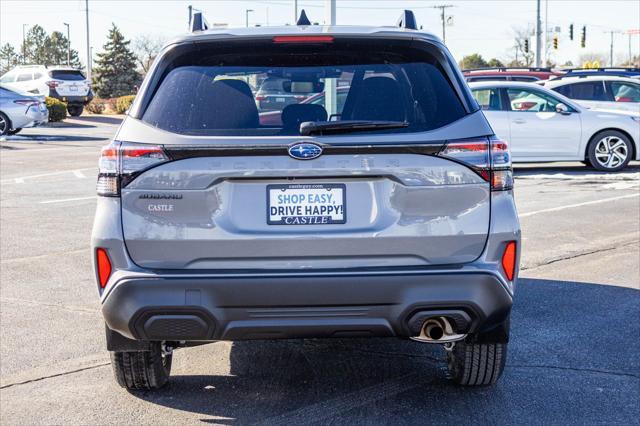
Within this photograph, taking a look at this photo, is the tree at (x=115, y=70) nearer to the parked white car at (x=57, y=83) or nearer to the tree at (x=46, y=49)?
the tree at (x=46, y=49)

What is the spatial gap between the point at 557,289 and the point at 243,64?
395cm

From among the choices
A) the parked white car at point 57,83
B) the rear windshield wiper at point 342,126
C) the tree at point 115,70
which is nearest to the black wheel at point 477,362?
the rear windshield wiper at point 342,126

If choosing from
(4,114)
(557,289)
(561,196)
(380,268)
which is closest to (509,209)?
(380,268)

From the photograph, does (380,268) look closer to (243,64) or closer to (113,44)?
(243,64)

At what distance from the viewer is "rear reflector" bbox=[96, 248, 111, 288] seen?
4.05 m

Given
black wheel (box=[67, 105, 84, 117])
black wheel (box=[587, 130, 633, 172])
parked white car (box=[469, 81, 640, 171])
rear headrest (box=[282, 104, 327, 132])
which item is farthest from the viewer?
black wheel (box=[67, 105, 84, 117])

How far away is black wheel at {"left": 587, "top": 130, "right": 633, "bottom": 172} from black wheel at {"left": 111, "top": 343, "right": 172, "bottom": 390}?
1325cm

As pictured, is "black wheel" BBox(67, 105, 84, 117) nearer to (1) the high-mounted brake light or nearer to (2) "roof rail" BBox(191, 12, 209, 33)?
(2) "roof rail" BBox(191, 12, 209, 33)

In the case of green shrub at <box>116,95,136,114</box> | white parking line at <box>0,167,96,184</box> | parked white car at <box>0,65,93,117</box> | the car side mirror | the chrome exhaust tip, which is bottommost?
the chrome exhaust tip

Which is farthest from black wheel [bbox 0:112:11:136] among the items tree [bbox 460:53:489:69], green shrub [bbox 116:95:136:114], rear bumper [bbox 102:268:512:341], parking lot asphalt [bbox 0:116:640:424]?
tree [bbox 460:53:489:69]

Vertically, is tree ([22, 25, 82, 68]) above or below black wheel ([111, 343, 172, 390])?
above

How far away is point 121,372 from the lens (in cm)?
470

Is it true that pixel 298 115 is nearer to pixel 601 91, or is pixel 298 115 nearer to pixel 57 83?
pixel 601 91

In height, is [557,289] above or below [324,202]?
below
